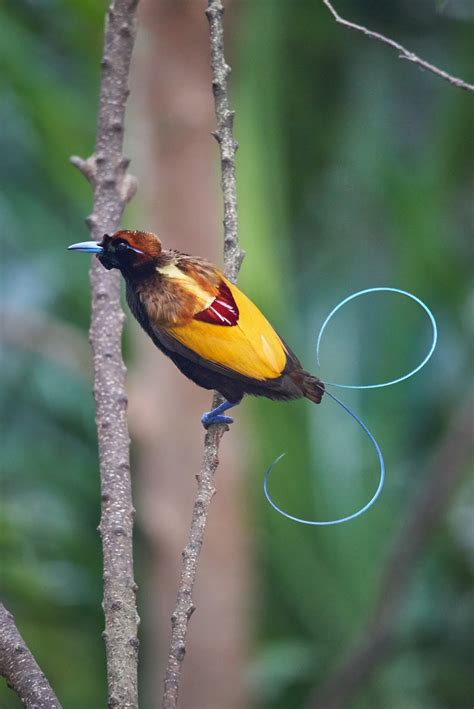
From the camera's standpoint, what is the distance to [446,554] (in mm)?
3088

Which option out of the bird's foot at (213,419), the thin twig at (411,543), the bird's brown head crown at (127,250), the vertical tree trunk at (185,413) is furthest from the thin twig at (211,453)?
the vertical tree trunk at (185,413)

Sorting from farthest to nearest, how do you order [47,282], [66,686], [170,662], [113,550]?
[47,282]
[66,686]
[113,550]
[170,662]

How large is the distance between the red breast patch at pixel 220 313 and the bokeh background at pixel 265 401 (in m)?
1.22

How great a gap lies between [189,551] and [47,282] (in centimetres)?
299

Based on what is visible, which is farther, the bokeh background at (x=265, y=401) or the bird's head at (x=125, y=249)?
the bokeh background at (x=265, y=401)

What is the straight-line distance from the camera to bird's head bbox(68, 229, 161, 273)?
0.72 metres

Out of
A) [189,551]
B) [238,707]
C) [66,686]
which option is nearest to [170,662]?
[189,551]

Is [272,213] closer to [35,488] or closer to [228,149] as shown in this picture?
[35,488]

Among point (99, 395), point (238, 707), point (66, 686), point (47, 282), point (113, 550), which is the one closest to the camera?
point (113, 550)

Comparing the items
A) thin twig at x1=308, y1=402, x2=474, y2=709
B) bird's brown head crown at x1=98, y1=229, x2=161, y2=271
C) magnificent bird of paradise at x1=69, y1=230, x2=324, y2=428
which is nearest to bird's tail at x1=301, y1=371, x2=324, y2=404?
magnificent bird of paradise at x1=69, y1=230, x2=324, y2=428

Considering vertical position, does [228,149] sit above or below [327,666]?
above

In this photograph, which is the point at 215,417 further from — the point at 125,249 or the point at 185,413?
the point at 185,413

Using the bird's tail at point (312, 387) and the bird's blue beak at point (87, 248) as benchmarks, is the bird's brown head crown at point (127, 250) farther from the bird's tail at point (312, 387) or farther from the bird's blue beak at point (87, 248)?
the bird's tail at point (312, 387)

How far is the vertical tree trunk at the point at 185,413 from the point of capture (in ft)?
7.53
